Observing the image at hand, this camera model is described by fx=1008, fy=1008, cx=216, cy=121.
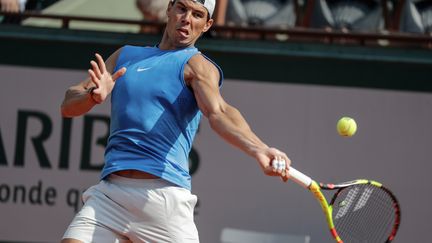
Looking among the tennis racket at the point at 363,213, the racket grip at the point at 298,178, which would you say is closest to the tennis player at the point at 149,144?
the racket grip at the point at 298,178

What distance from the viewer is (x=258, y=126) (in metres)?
7.27

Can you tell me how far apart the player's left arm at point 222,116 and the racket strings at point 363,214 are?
3.16 ft

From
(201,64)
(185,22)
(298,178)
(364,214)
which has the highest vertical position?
(185,22)

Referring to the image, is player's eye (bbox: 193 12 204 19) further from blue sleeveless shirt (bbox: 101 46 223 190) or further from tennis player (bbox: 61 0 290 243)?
blue sleeveless shirt (bbox: 101 46 223 190)

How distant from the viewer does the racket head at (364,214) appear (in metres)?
5.33

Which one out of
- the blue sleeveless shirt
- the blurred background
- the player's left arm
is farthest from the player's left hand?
the blurred background

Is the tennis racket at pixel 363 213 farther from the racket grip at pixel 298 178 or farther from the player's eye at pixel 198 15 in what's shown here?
the player's eye at pixel 198 15

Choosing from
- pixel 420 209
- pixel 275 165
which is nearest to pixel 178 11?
pixel 275 165

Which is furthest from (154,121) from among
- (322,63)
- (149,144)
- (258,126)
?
(322,63)

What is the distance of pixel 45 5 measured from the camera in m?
8.42

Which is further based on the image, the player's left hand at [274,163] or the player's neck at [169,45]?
the player's neck at [169,45]

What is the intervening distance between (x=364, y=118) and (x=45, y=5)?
2.92 metres

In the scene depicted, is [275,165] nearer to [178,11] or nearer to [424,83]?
[178,11]

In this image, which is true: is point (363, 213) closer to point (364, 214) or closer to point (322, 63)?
point (364, 214)
